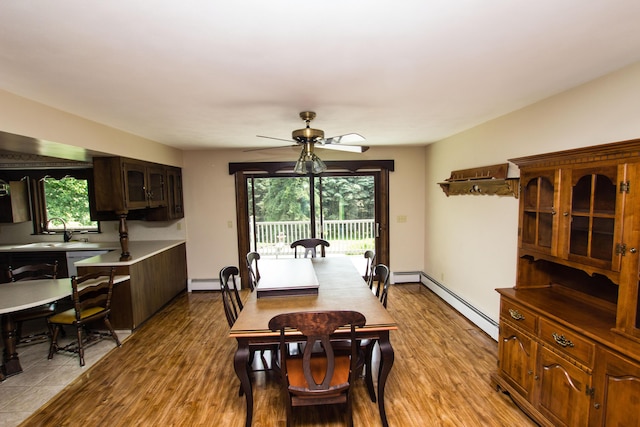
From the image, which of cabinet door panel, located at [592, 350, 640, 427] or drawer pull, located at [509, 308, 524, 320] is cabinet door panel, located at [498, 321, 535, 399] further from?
cabinet door panel, located at [592, 350, 640, 427]

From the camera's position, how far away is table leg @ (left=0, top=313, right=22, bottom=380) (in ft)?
8.58

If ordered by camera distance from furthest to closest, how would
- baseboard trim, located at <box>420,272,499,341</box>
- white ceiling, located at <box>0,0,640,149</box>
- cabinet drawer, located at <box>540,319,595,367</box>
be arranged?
baseboard trim, located at <box>420,272,499,341</box>, cabinet drawer, located at <box>540,319,595,367</box>, white ceiling, located at <box>0,0,640,149</box>

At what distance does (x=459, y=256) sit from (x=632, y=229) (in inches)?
94.6

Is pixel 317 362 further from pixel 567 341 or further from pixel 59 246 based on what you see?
pixel 59 246

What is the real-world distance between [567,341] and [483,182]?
1781mm

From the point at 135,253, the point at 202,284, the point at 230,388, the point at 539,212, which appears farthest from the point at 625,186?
the point at 202,284

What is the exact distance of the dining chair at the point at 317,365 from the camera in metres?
1.68

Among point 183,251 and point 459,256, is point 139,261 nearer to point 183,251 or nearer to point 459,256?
point 183,251

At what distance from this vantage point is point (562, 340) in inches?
71.7

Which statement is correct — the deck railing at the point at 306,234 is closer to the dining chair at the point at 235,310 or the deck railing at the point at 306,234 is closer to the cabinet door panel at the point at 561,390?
the dining chair at the point at 235,310

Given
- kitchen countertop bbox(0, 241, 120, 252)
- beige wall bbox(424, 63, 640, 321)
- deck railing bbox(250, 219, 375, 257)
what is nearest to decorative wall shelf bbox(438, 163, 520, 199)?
beige wall bbox(424, 63, 640, 321)

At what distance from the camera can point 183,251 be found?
4906 mm

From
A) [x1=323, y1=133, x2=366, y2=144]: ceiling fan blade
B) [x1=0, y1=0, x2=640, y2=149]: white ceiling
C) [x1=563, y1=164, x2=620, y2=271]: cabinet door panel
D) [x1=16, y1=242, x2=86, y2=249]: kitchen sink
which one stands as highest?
[x1=0, y1=0, x2=640, y2=149]: white ceiling

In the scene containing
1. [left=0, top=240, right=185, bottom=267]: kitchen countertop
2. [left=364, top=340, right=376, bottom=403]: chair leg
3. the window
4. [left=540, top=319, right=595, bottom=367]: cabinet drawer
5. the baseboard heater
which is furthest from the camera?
the baseboard heater
